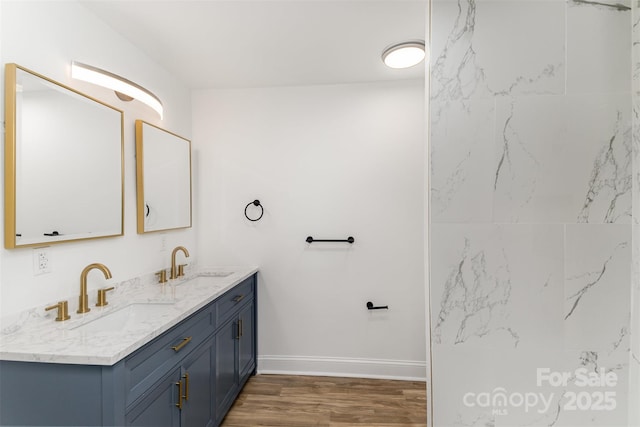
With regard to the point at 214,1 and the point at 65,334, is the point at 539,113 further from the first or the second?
the point at 65,334

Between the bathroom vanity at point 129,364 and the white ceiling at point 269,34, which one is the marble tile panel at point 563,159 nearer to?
the white ceiling at point 269,34

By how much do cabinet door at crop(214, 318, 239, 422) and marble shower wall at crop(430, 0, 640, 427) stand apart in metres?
1.31

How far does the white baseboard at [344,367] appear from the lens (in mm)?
2582

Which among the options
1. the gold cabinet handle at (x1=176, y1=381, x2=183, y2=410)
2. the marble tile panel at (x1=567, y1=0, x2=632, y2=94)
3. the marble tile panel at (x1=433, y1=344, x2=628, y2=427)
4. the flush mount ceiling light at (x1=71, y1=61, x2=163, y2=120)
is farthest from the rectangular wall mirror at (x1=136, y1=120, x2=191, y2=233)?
the marble tile panel at (x1=567, y1=0, x2=632, y2=94)

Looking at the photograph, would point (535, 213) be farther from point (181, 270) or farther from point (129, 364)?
point (181, 270)

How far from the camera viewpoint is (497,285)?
45.7 inches

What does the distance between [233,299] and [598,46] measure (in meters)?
2.29

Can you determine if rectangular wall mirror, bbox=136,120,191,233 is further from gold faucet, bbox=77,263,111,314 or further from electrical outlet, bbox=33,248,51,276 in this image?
electrical outlet, bbox=33,248,51,276

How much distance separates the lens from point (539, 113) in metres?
1.14

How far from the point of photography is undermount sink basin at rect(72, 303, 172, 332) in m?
1.38

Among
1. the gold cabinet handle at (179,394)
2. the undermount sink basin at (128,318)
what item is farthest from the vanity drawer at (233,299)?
the gold cabinet handle at (179,394)

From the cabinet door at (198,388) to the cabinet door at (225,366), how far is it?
92mm

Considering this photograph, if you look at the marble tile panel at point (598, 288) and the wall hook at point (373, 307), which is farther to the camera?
the wall hook at point (373, 307)

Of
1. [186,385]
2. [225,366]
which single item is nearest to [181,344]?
[186,385]
